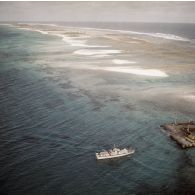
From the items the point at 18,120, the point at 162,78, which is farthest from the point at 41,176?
the point at 162,78

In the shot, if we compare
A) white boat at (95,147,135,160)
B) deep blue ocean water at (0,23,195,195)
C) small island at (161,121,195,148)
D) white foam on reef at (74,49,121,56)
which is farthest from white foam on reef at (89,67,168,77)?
white boat at (95,147,135,160)

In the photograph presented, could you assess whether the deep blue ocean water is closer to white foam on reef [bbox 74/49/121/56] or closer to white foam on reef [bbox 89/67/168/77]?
white foam on reef [bbox 89/67/168/77]

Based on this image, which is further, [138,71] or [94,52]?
[94,52]

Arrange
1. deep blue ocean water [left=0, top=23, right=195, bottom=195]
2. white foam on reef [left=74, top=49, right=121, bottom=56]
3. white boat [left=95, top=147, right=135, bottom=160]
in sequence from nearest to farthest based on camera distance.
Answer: deep blue ocean water [left=0, top=23, right=195, bottom=195]
white boat [left=95, top=147, right=135, bottom=160]
white foam on reef [left=74, top=49, right=121, bottom=56]

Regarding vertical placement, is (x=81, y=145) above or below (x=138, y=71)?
below

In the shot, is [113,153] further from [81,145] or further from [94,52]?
[94,52]

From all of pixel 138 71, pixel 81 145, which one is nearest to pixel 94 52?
pixel 138 71

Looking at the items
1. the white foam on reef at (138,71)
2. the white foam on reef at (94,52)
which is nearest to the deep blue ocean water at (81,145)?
the white foam on reef at (138,71)
